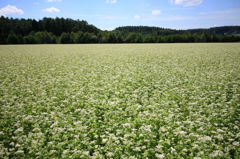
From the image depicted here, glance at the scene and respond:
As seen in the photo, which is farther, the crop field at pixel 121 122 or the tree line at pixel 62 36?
the tree line at pixel 62 36

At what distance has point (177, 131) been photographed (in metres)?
6.92

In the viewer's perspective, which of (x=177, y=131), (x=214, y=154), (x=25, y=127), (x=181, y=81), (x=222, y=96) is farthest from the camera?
(x=181, y=81)

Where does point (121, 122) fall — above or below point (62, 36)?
below

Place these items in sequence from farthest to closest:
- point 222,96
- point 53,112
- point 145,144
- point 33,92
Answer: point 33,92 → point 222,96 → point 53,112 → point 145,144

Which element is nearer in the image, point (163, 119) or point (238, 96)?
point (163, 119)

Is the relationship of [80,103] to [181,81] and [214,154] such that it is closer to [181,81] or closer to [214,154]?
[214,154]

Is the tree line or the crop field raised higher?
the tree line

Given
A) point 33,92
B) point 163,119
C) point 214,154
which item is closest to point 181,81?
point 163,119

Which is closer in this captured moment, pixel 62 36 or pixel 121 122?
pixel 121 122

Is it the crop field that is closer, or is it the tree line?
the crop field

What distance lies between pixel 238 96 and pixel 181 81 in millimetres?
4663

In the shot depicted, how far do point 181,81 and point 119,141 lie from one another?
10414mm

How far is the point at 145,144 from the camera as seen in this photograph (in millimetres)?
6195

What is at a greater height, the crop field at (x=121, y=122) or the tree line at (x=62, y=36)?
the tree line at (x=62, y=36)
